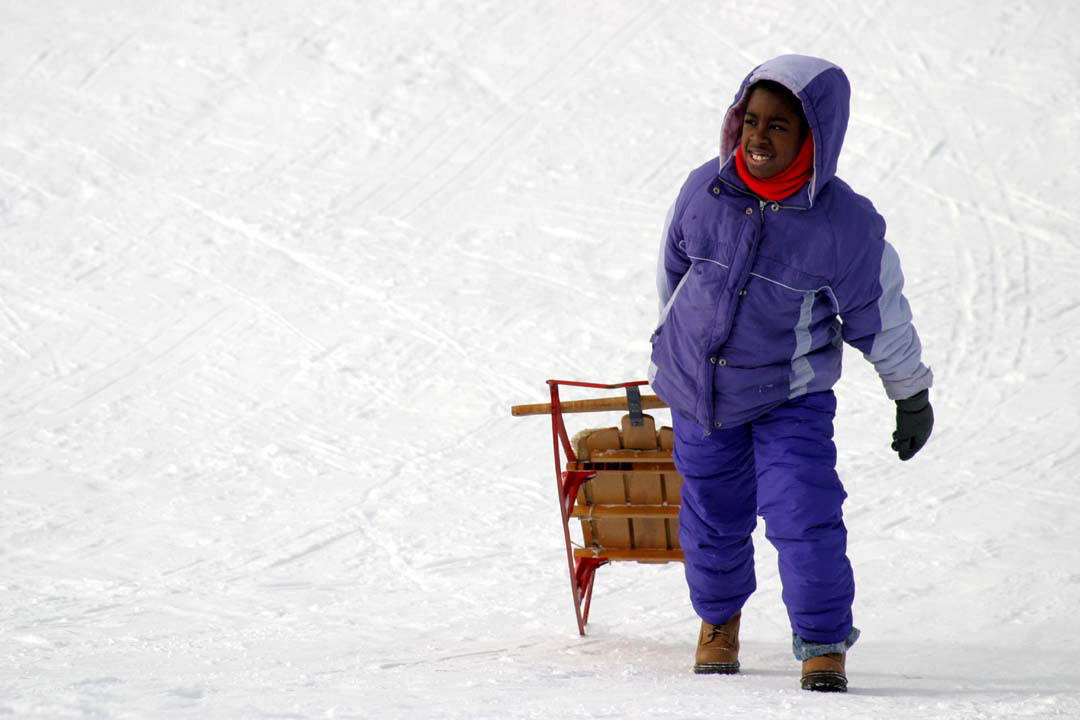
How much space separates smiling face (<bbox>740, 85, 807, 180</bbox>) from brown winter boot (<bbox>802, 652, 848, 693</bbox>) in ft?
3.33

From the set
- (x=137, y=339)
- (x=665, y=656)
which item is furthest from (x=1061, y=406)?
(x=137, y=339)

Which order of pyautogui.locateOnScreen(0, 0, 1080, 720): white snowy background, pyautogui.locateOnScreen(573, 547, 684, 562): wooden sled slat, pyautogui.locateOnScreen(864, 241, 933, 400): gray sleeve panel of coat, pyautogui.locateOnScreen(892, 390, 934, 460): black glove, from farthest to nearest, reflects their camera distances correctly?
pyautogui.locateOnScreen(573, 547, 684, 562): wooden sled slat
pyautogui.locateOnScreen(0, 0, 1080, 720): white snowy background
pyautogui.locateOnScreen(892, 390, 934, 460): black glove
pyautogui.locateOnScreen(864, 241, 933, 400): gray sleeve panel of coat

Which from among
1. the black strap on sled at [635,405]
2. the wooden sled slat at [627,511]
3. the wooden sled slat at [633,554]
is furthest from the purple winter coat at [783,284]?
the wooden sled slat at [633,554]

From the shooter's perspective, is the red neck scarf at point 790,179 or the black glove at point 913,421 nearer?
the red neck scarf at point 790,179

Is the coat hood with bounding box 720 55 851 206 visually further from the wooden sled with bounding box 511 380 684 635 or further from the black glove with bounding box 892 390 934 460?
the wooden sled with bounding box 511 380 684 635

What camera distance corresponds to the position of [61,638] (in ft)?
12.0

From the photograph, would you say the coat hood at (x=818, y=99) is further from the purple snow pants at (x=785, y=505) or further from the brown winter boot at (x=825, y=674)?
the brown winter boot at (x=825, y=674)

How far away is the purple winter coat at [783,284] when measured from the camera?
9.42 feet

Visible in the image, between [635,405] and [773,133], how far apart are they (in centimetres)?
87

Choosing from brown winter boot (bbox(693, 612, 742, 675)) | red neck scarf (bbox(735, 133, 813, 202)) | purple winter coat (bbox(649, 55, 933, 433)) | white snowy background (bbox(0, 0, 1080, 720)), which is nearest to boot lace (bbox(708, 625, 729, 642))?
brown winter boot (bbox(693, 612, 742, 675))

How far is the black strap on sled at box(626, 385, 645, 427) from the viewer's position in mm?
3492

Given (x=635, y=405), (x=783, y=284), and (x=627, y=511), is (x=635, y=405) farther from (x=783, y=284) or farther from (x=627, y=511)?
(x=783, y=284)

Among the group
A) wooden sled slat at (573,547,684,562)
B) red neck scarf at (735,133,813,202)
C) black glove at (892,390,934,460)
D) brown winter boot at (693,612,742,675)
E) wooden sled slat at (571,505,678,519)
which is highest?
red neck scarf at (735,133,813,202)

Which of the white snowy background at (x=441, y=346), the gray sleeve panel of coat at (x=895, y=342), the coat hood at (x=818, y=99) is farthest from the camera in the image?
the white snowy background at (x=441, y=346)
